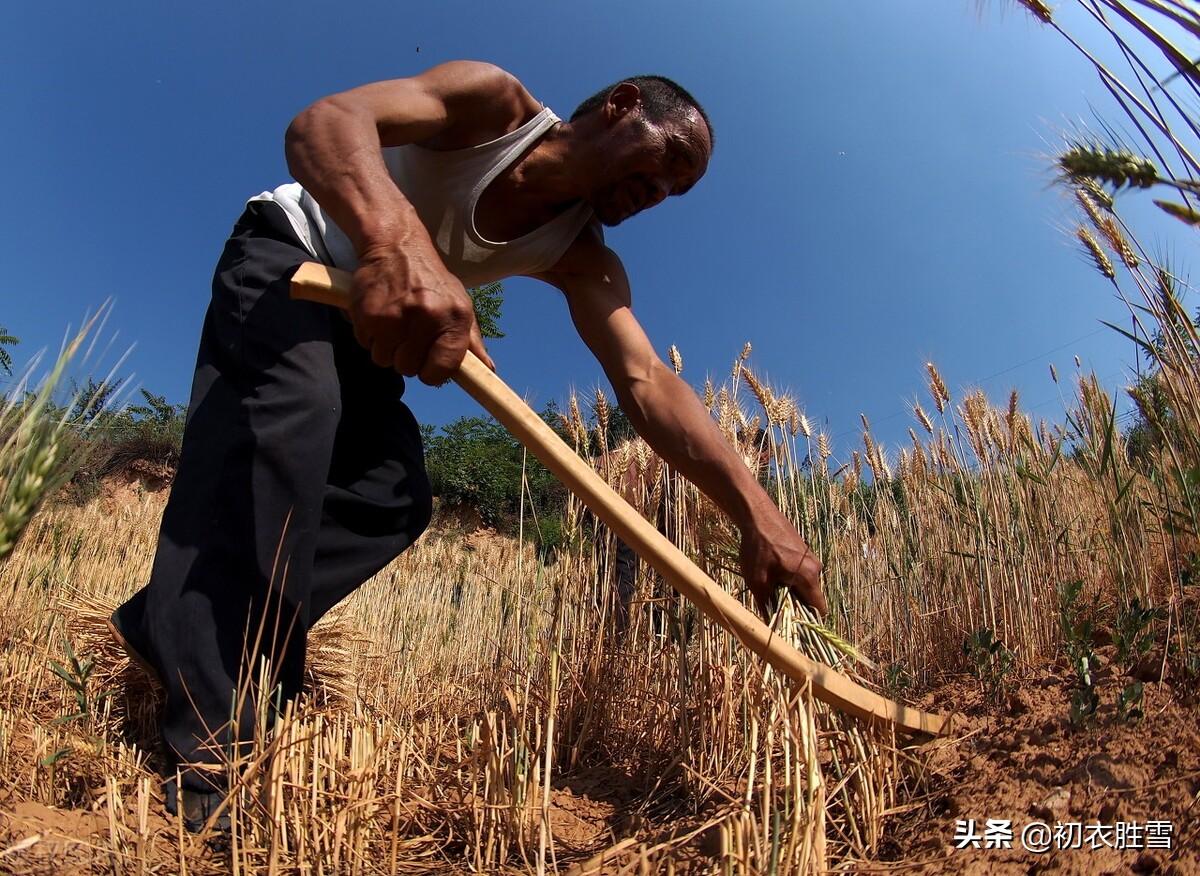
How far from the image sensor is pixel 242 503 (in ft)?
4.72

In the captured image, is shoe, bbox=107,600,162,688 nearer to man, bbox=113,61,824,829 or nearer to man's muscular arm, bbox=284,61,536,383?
man, bbox=113,61,824,829

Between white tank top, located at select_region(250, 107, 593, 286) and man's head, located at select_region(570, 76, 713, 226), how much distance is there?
0.53ft

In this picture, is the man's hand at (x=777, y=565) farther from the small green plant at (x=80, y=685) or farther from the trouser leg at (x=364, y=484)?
the small green plant at (x=80, y=685)

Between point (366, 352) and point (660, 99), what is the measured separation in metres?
1.05

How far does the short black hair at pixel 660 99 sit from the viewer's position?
1.85m

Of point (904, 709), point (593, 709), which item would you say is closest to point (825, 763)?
point (904, 709)

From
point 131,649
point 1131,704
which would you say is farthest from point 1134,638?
point 131,649

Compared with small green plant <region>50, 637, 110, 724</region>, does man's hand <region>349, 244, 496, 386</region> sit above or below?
above

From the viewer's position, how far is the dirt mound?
99 cm

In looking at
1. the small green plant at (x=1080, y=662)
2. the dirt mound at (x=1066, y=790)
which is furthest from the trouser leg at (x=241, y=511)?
the small green plant at (x=1080, y=662)

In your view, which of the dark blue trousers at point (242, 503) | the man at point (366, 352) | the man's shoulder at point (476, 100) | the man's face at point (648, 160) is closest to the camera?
the man at point (366, 352)

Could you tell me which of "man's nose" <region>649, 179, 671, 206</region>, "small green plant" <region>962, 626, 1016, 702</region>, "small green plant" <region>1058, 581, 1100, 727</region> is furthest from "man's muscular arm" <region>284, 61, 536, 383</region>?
"small green plant" <region>962, 626, 1016, 702</region>

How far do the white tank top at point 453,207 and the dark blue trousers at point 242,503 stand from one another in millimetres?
63

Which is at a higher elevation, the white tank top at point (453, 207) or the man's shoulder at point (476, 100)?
the man's shoulder at point (476, 100)
